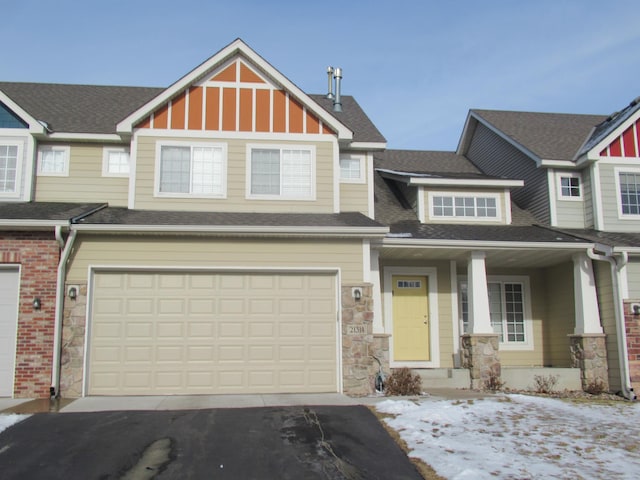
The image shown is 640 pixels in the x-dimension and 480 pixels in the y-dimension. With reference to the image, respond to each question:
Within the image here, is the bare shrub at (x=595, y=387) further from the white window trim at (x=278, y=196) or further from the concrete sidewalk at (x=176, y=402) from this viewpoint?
the white window trim at (x=278, y=196)

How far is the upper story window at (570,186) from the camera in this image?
1531cm

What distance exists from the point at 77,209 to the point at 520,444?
9391 mm

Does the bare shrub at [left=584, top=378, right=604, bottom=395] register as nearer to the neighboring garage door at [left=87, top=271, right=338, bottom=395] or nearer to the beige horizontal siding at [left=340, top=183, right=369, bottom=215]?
the neighboring garage door at [left=87, top=271, right=338, bottom=395]

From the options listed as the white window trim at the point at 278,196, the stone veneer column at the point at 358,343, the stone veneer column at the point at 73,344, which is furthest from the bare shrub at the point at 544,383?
the stone veneer column at the point at 73,344

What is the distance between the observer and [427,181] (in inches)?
584

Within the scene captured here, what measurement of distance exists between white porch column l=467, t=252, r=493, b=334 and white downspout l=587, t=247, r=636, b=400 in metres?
2.36

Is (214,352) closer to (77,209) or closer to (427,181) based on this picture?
(77,209)

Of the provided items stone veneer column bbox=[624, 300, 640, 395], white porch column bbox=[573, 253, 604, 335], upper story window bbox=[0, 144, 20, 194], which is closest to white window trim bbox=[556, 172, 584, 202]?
white porch column bbox=[573, 253, 604, 335]

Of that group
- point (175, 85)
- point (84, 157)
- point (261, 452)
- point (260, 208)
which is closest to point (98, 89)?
point (84, 157)

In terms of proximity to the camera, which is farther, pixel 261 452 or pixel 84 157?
pixel 84 157

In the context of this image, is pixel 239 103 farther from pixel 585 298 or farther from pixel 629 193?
pixel 629 193

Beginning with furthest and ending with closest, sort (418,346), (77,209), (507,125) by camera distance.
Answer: (507,125) → (418,346) → (77,209)

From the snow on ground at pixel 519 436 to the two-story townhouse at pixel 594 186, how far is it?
2470mm

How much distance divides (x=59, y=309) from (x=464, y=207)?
31.3 feet
